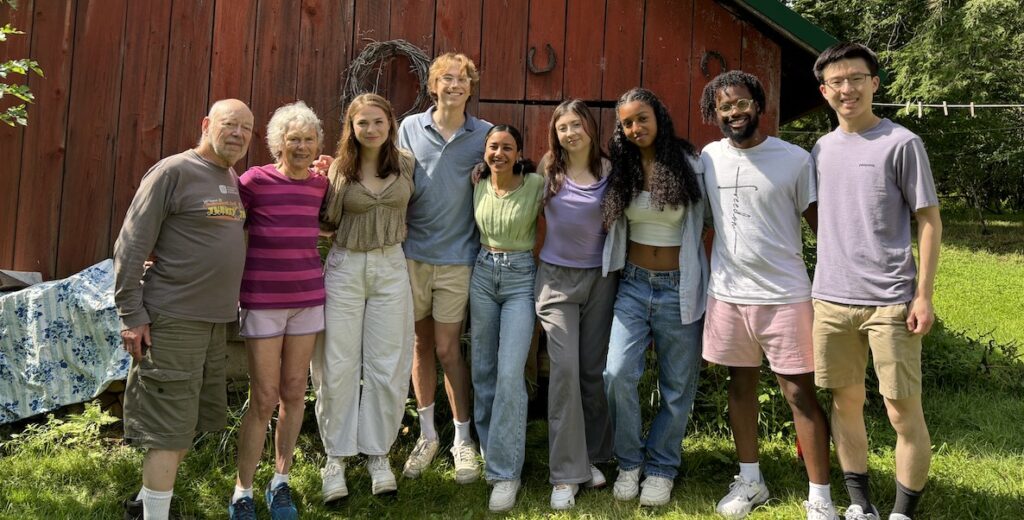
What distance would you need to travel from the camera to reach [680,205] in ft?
9.82

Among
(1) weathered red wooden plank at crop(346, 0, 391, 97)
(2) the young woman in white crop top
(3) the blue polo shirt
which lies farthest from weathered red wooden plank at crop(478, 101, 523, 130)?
(2) the young woman in white crop top

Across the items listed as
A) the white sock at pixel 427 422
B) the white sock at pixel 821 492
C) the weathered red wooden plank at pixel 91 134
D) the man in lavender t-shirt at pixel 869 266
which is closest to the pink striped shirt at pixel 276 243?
the white sock at pixel 427 422

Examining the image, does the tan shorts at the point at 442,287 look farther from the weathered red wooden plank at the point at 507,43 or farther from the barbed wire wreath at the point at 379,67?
the weathered red wooden plank at the point at 507,43

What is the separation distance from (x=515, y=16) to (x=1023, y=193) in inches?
835

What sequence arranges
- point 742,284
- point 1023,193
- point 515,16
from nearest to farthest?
point 742,284 → point 515,16 → point 1023,193

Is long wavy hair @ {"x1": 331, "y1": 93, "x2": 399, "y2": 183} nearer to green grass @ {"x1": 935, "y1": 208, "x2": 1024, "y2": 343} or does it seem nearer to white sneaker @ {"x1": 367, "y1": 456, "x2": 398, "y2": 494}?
white sneaker @ {"x1": 367, "y1": 456, "x2": 398, "y2": 494}

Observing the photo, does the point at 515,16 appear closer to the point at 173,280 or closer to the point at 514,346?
the point at 514,346

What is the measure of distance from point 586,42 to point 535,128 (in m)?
0.64

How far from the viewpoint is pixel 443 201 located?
334cm

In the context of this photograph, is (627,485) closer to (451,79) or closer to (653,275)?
(653,275)

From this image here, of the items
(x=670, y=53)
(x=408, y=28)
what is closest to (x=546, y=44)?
(x=670, y=53)

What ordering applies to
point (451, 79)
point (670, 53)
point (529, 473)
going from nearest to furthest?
point (451, 79), point (529, 473), point (670, 53)

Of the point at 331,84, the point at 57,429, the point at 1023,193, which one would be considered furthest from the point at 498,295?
the point at 1023,193

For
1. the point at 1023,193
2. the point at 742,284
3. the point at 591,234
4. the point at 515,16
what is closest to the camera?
the point at 742,284
